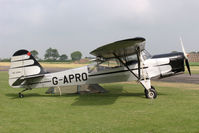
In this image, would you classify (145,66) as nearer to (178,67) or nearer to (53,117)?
(178,67)

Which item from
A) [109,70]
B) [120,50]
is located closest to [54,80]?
[109,70]

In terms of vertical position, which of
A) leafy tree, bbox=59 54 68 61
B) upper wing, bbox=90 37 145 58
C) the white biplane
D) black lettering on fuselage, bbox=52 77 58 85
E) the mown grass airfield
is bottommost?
the mown grass airfield

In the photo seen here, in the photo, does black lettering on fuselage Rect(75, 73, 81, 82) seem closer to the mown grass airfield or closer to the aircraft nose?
the mown grass airfield

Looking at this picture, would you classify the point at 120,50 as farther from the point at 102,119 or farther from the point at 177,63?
the point at 102,119

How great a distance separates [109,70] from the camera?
977cm

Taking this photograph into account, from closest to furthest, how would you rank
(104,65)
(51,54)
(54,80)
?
(104,65) → (54,80) → (51,54)

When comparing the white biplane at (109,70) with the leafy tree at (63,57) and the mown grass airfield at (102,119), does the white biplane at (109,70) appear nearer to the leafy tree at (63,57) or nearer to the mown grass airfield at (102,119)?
the mown grass airfield at (102,119)

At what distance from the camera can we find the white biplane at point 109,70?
9.17 metres

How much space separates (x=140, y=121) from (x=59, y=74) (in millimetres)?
5986

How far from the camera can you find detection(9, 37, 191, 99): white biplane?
9172 millimetres

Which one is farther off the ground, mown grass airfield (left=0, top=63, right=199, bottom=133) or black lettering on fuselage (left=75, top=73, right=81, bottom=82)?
black lettering on fuselage (left=75, top=73, right=81, bottom=82)

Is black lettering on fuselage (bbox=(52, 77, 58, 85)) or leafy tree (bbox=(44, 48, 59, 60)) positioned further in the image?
leafy tree (bbox=(44, 48, 59, 60))

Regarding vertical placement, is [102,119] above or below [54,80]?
below

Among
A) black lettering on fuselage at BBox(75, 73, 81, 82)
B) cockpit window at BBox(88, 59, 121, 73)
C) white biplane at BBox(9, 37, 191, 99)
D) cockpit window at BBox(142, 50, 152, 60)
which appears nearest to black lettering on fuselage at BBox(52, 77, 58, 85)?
white biplane at BBox(9, 37, 191, 99)
